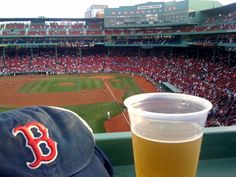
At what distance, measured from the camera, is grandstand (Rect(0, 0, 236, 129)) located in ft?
100.0

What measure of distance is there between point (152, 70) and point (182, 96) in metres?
33.0

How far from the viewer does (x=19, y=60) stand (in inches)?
1630

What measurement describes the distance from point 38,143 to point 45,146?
30mm

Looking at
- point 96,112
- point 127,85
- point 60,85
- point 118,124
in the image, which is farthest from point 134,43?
point 118,124

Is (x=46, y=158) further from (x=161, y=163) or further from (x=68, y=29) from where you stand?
(x=68, y=29)

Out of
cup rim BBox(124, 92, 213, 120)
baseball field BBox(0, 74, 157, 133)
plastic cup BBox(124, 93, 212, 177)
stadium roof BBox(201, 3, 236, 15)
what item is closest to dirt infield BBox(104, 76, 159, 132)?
baseball field BBox(0, 74, 157, 133)

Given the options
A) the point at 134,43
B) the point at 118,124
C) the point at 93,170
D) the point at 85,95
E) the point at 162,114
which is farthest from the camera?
the point at 134,43

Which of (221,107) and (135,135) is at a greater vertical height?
(135,135)

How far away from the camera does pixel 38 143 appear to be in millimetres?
1051

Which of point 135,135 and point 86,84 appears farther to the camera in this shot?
point 86,84

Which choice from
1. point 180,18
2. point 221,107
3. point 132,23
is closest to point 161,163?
point 221,107

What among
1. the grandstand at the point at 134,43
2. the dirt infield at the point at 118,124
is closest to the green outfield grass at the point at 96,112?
the dirt infield at the point at 118,124

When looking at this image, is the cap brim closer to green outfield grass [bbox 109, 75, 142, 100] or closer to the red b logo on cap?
the red b logo on cap

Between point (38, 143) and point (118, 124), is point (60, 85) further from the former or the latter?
point (38, 143)
